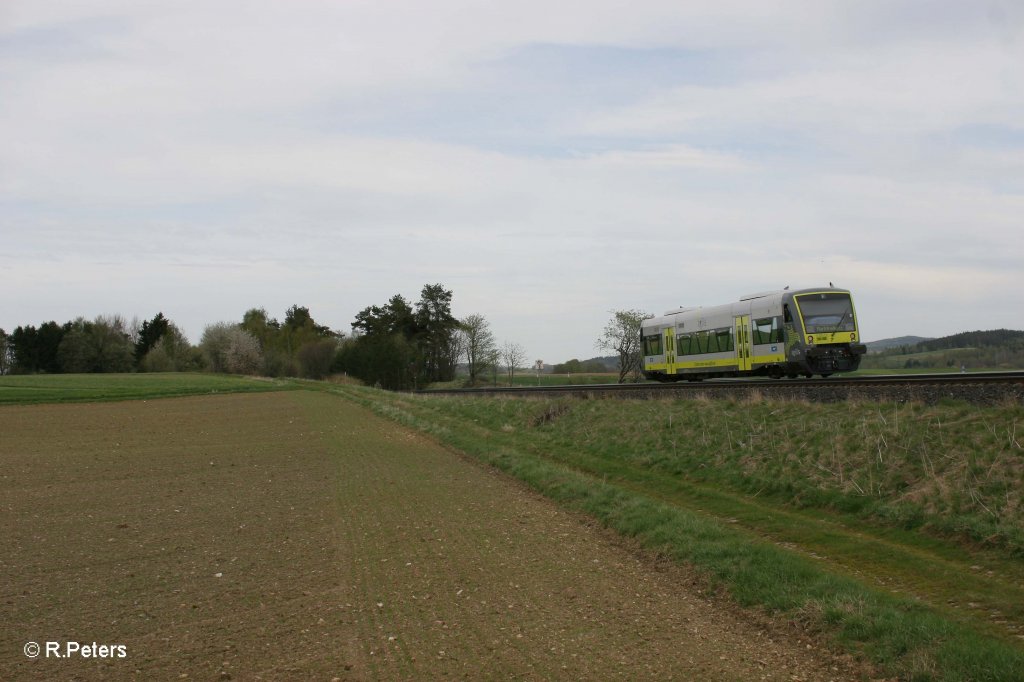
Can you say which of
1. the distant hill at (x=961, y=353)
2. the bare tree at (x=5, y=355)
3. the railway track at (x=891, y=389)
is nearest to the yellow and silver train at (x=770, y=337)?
the railway track at (x=891, y=389)

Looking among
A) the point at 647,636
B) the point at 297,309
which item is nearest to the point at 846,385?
the point at 647,636

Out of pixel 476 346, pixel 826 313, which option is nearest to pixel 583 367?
pixel 476 346

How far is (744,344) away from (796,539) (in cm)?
2025

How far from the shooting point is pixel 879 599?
8789 mm

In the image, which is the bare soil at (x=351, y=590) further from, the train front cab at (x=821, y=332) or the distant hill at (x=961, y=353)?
the distant hill at (x=961, y=353)

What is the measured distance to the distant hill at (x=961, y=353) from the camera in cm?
3803

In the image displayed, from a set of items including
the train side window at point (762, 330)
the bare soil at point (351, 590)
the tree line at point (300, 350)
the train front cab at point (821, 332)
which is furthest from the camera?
the tree line at point (300, 350)

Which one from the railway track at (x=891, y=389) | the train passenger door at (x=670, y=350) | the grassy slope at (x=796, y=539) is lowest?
the grassy slope at (x=796, y=539)

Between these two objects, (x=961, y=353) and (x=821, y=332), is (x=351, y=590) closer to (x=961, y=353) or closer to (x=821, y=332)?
(x=821, y=332)

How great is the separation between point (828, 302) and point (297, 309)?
150134 millimetres

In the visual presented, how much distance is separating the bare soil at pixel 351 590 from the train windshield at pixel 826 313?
13932 mm

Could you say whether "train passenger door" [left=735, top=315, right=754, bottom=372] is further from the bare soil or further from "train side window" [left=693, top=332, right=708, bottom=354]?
the bare soil

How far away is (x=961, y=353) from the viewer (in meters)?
43.5

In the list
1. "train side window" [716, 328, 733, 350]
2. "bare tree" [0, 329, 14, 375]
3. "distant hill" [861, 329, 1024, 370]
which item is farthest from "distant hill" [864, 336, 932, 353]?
"bare tree" [0, 329, 14, 375]
